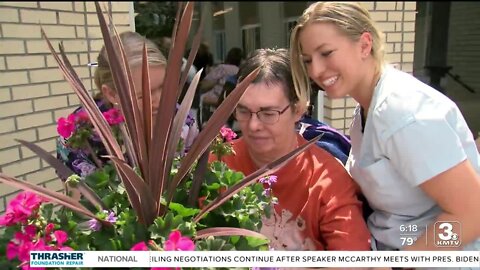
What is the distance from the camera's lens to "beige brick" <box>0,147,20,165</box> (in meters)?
1.72

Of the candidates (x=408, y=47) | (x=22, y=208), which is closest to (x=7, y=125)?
(x=22, y=208)

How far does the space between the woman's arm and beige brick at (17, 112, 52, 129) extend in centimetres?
163

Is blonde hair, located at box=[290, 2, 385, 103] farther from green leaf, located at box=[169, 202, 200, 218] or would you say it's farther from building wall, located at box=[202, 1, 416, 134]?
green leaf, located at box=[169, 202, 200, 218]

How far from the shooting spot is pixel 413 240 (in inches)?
50.3

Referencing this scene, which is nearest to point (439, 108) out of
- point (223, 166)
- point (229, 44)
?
point (223, 166)

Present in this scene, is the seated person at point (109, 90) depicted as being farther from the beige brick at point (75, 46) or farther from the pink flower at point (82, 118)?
the beige brick at point (75, 46)

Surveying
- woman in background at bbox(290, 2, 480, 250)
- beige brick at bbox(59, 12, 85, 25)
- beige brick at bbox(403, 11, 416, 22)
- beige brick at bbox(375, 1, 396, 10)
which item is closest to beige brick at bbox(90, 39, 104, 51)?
beige brick at bbox(59, 12, 85, 25)

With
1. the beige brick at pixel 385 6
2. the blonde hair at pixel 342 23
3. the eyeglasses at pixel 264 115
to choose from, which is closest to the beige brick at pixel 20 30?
the eyeglasses at pixel 264 115

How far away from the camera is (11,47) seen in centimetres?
193

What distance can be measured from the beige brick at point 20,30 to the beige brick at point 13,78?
0.53 feet

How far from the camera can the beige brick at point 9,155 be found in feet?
5.65

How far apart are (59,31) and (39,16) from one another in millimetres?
99

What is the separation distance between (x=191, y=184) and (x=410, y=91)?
0.66 meters

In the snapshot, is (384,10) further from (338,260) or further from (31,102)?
(31,102)
